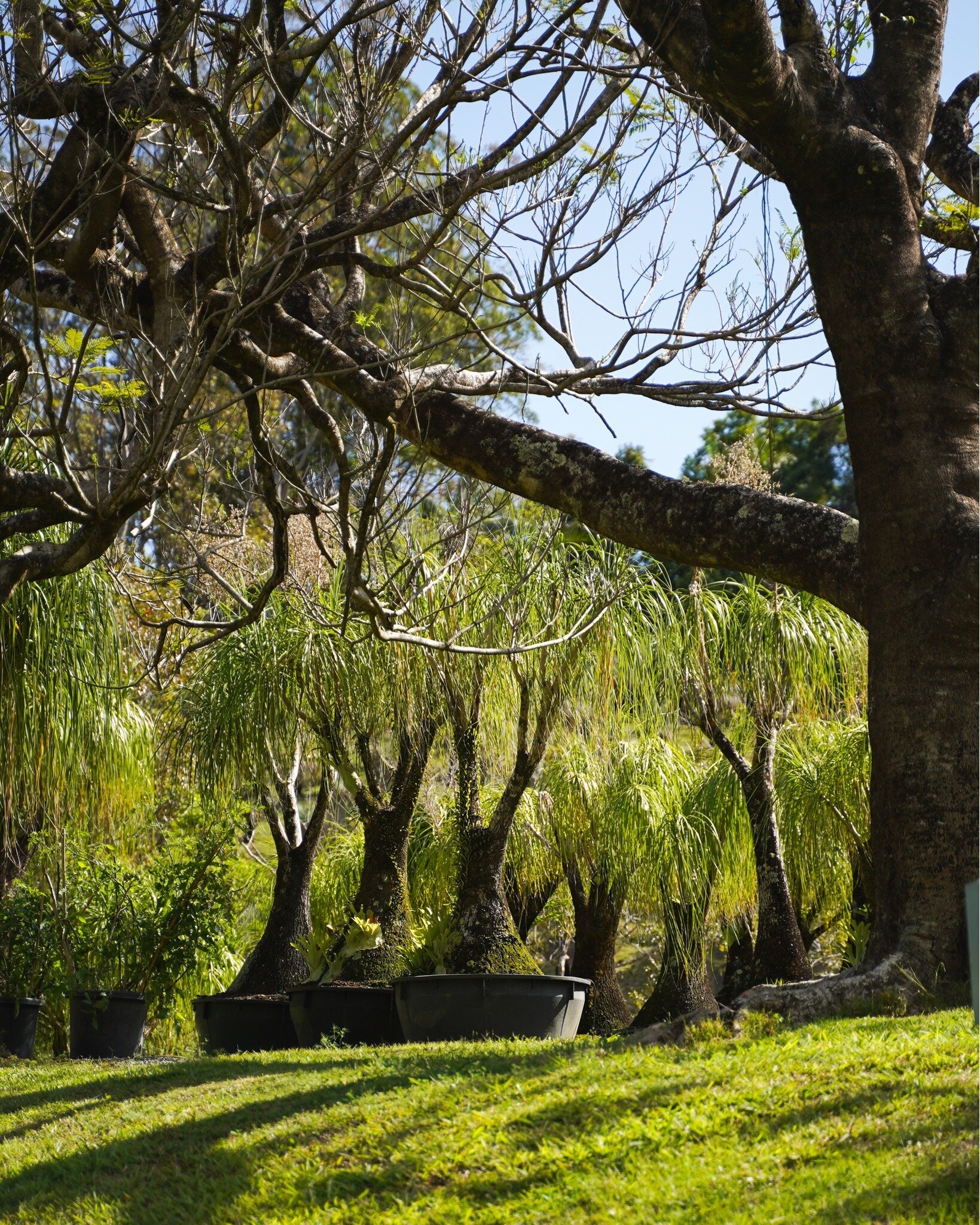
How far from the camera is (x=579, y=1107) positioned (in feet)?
10.6

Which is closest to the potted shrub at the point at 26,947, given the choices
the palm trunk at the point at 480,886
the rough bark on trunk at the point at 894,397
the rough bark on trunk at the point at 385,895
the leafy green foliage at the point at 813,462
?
the rough bark on trunk at the point at 385,895

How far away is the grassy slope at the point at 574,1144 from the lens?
8.40 feet

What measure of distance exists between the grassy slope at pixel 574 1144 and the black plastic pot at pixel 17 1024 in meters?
3.93

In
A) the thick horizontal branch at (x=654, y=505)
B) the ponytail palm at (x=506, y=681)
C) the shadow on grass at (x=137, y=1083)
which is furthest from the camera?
the ponytail palm at (x=506, y=681)

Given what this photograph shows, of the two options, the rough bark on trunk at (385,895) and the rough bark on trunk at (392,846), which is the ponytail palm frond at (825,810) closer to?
the rough bark on trunk at (392,846)

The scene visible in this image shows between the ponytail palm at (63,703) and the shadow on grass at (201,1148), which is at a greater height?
the ponytail palm at (63,703)

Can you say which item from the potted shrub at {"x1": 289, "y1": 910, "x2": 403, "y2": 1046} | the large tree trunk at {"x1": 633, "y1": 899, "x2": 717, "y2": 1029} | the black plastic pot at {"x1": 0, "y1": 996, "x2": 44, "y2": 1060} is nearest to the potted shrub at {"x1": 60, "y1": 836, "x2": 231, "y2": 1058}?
the black plastic pot at {"x1": 0, "y1": 996, "x2": 44, "y2": 1060}

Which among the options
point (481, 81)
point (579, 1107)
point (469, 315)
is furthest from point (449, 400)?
point (579, 1107)

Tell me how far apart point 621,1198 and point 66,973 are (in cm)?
678

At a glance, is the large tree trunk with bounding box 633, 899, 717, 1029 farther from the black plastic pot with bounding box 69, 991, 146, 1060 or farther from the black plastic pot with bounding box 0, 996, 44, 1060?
the black plastic pot with bounding box 0, 996, 44, 1060

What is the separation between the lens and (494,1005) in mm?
6102

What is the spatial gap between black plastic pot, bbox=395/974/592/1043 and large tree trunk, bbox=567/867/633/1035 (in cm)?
220

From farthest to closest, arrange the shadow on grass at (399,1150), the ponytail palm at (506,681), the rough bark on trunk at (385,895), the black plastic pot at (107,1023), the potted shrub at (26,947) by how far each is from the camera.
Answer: the potted shrub at (26,947), the black plastic pot at (107,1023), the rough bark on trunk at (385,895), the ponytail palm at (506,681), the shadow on grass at (399,1150)

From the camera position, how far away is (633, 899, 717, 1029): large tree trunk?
7652 millimetres
